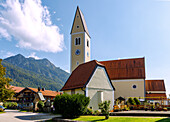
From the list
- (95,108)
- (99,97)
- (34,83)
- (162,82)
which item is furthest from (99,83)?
(34,83)

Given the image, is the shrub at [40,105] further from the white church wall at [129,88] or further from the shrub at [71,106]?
the shrub at [71,106]

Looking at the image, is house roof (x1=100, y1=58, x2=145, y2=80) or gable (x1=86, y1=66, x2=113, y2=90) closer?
gable (x1=86, y1=66, x2=113, y2=90)

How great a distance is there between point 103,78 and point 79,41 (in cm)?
2035

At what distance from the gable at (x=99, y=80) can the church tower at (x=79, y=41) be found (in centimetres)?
1680

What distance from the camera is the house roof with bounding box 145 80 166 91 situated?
132 ft

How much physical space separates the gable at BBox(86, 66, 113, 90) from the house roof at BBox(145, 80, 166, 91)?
657 inches

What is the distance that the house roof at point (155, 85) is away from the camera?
132 ft

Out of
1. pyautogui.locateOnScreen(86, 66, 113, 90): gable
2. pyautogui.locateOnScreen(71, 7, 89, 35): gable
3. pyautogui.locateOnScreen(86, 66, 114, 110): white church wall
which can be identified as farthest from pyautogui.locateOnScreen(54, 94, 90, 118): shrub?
pyautogui.locateOnScreen(71, 7, 89, 35): gable

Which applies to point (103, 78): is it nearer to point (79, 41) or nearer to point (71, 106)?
point (71, 106)

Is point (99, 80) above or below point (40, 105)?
above

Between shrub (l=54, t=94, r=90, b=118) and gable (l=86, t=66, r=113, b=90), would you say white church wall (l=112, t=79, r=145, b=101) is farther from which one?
shrub (l=54, t=94, r=90, b=118)

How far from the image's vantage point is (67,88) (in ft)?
95.1

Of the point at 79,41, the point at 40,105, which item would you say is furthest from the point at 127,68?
the point at 40,105

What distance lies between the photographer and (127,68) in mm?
39969
